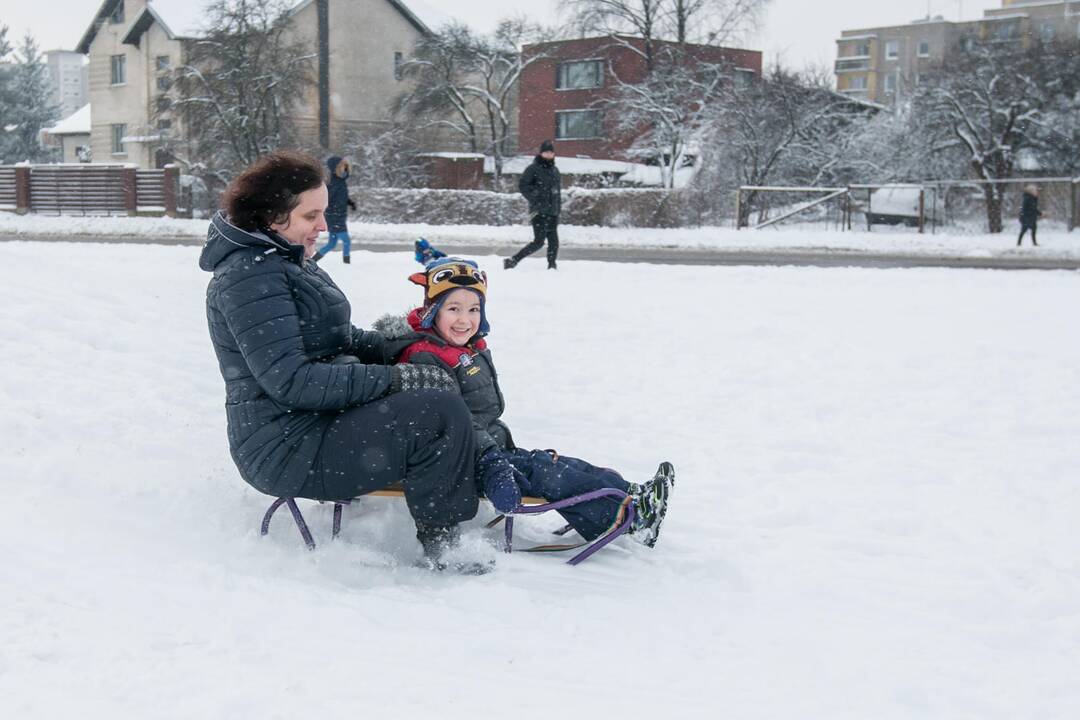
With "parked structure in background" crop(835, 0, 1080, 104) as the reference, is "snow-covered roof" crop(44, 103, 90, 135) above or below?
below

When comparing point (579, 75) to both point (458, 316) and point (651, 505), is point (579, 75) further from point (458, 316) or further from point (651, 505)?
point (651, 505)

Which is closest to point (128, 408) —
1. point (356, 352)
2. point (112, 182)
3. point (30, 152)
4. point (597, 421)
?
point (356, 352)

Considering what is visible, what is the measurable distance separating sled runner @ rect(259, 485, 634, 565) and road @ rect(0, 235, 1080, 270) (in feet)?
41.0

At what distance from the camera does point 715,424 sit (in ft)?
22.3

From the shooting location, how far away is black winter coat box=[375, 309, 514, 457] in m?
4.46

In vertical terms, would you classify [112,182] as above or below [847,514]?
above

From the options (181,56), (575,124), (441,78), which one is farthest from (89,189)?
(575,124)

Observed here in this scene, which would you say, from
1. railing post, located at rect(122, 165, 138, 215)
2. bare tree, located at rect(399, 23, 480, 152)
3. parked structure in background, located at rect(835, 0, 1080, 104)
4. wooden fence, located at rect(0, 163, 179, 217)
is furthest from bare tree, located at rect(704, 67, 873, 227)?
parked structure in background, located at rect(835, 0, 1080, 104)

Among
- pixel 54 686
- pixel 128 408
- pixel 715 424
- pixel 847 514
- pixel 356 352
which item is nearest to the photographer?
pixel 54 686

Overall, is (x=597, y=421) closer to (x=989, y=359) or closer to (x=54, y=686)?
(x=989, y=359)

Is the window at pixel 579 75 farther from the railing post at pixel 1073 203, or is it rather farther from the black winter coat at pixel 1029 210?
the black winter coat at pixel 1029 210

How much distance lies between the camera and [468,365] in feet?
15.0

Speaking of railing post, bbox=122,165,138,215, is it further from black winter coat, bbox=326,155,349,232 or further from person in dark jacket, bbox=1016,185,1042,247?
person in dark jacket, bbox=1016,185,1042,247

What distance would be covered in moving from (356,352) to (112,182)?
2937 cm
